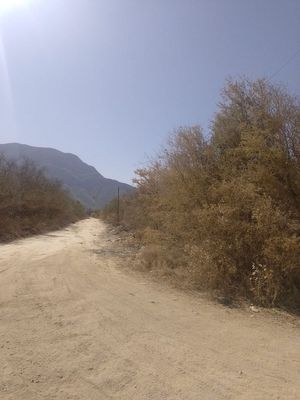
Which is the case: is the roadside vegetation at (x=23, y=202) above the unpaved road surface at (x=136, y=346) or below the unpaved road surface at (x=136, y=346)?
above

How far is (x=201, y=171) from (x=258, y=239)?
394 centimetres

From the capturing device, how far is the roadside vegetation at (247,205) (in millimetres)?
9625

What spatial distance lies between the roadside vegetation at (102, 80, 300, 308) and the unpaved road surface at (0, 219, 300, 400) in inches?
44.2

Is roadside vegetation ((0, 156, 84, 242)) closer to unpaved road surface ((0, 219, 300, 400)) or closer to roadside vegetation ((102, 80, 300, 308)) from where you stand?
roadside vegetation ((102, 80, 300, 308))

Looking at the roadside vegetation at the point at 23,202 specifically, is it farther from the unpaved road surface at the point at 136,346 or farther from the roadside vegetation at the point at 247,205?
the unpaved road surface at the point at 136,346

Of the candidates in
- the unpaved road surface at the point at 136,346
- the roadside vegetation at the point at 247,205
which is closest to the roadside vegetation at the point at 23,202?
the roadside vegetation at the point at 247,205

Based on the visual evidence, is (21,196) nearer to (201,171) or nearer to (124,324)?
(201,171)

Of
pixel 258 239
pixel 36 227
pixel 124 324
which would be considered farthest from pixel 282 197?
pixel 36 227

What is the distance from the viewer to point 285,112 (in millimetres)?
11180

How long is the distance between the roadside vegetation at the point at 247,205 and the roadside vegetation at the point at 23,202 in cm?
1570

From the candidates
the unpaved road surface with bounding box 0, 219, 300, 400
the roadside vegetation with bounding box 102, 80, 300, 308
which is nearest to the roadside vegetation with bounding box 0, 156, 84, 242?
the roadside vegetation with bounding box 102, 80, 300, 308

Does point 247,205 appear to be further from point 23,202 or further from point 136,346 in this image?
point 23,202

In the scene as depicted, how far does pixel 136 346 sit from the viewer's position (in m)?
6.18

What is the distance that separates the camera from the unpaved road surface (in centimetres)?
477
